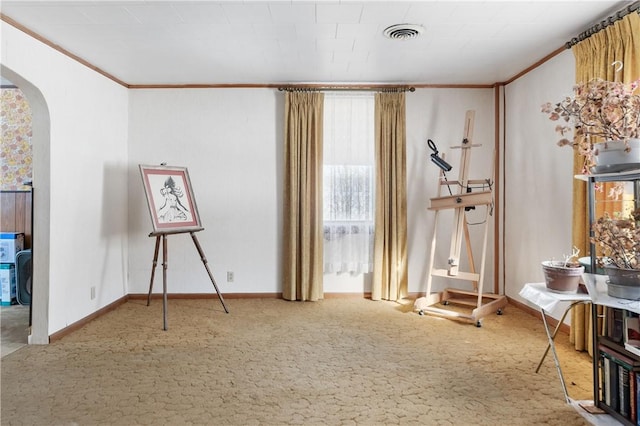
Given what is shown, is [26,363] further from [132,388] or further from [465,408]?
[465,408]

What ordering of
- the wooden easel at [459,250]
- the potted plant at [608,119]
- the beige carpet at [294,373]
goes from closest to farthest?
the potted plant at [608,119], the beige carpet at [294,373], the wooden easel at [459,250]

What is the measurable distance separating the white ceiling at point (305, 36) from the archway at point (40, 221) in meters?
0.72

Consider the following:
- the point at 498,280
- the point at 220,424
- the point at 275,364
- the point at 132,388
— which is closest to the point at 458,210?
the point at 498,280

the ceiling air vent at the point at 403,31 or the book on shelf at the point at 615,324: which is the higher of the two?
the ceiling air vent at the point at 403,31

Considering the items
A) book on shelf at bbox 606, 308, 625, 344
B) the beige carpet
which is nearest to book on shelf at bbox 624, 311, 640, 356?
book on shelf at bbox 606, 308, 625, 344

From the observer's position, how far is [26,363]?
265 cm

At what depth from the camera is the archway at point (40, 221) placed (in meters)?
3.02

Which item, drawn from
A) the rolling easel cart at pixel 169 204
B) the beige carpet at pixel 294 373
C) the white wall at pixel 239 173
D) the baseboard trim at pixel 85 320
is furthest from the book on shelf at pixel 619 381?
the baseboard trim at pixel 85 320

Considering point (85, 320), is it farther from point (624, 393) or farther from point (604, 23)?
point (604, 23)

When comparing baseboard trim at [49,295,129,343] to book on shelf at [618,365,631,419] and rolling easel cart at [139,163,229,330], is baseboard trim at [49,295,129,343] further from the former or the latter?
book on shelf at [618,365,631,419]

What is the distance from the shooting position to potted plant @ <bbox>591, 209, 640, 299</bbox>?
1760 millimetres

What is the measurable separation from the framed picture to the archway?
78 centimetres

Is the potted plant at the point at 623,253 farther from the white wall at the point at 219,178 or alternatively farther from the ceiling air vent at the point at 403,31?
the white wall at the point at 219,178

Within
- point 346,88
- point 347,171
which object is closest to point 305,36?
point 346,88
